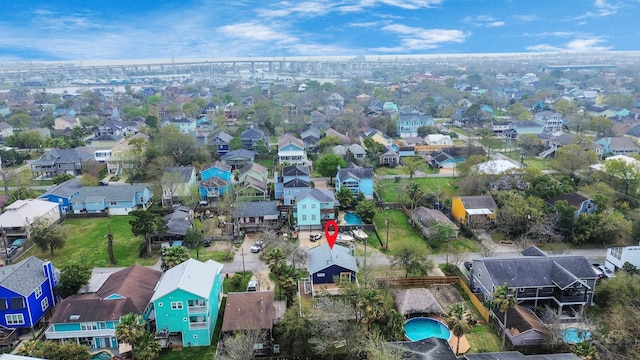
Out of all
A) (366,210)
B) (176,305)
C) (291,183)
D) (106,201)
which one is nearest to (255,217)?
(291,183)

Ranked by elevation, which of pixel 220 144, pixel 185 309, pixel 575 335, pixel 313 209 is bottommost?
pixel 575 335

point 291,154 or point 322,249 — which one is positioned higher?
point 291,154

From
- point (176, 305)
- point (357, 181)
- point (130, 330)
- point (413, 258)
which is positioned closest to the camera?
point (130, 330)

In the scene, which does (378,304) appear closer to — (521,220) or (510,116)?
(521,220)

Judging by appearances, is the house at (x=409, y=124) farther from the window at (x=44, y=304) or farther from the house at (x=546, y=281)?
the window at (x=44, y=304)

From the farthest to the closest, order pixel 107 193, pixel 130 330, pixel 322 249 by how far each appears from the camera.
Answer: pixel 107 193 < pixel 322 249 < pixel 130 330

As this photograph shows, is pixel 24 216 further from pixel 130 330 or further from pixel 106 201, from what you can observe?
pixel 130 330

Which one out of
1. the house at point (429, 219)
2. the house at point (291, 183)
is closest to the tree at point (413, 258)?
the house at point (429, 219)

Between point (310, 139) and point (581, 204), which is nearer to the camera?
point (581, 204)
